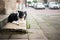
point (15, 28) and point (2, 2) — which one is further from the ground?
point (2, 2)

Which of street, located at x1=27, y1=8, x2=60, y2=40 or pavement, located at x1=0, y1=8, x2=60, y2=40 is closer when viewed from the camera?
pavement, located at x1=0, y1=8, x2=60, y2=40

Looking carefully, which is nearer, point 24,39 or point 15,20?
point 24,39

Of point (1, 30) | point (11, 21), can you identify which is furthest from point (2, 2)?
point (1, 30)

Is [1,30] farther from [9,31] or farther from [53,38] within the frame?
[53,38]

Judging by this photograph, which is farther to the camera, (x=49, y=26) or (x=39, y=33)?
(x=49, y=26)

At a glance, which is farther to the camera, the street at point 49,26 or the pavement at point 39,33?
the street at point 49,26

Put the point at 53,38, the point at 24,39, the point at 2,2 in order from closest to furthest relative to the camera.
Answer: the point at 24,39
the point at 53,38
the point at 2,2

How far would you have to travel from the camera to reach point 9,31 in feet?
28.9

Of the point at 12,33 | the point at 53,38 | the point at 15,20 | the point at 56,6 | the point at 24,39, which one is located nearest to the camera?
the point at 24,39

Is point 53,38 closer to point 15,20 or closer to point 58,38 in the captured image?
point 58,38

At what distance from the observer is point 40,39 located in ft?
24.1

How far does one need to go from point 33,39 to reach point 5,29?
6.64ft

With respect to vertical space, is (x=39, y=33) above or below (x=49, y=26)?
above

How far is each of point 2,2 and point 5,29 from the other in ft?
11.5
